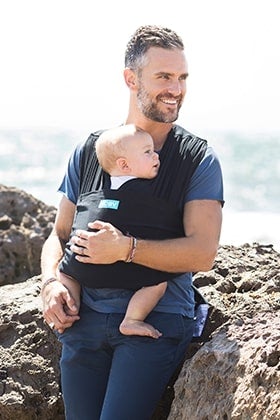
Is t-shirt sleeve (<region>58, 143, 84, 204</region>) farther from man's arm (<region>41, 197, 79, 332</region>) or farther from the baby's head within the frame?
the baby's head

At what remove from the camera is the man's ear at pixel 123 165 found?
3.43 meters

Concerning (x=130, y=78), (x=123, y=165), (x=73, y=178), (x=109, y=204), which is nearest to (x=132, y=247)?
(x=109, y=204)

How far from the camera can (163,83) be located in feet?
11.5

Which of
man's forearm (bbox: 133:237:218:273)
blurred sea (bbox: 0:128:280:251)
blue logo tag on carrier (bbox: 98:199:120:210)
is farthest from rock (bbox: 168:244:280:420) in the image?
blurred sea (bbox: 0:128:280:251)

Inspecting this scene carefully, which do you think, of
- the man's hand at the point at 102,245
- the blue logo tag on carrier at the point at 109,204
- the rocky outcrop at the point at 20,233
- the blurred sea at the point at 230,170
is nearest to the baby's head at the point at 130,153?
the blue logo tag on carrier at the point at 109,204

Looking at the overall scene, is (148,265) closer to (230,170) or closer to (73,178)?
(73,178)

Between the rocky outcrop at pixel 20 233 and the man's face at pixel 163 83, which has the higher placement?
the man's face at pixel 163 83

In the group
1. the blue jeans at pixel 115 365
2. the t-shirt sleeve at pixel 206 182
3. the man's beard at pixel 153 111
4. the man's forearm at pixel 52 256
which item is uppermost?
the man's beard at pixel 153 111

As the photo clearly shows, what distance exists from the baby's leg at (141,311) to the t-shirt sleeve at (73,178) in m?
0.63

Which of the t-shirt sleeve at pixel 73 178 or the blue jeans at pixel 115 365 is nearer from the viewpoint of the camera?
the blue jeans at pixel 115 365

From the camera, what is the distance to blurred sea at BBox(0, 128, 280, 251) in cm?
2052

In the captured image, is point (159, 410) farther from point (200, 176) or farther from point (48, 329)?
point (200, 176)

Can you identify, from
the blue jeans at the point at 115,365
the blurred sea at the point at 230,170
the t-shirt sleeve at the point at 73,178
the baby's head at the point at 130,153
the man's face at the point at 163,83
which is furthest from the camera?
the blurred sea at the point at 230,170

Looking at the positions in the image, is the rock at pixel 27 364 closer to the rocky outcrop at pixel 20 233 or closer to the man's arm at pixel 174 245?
the man's arm at pixel 174 245
